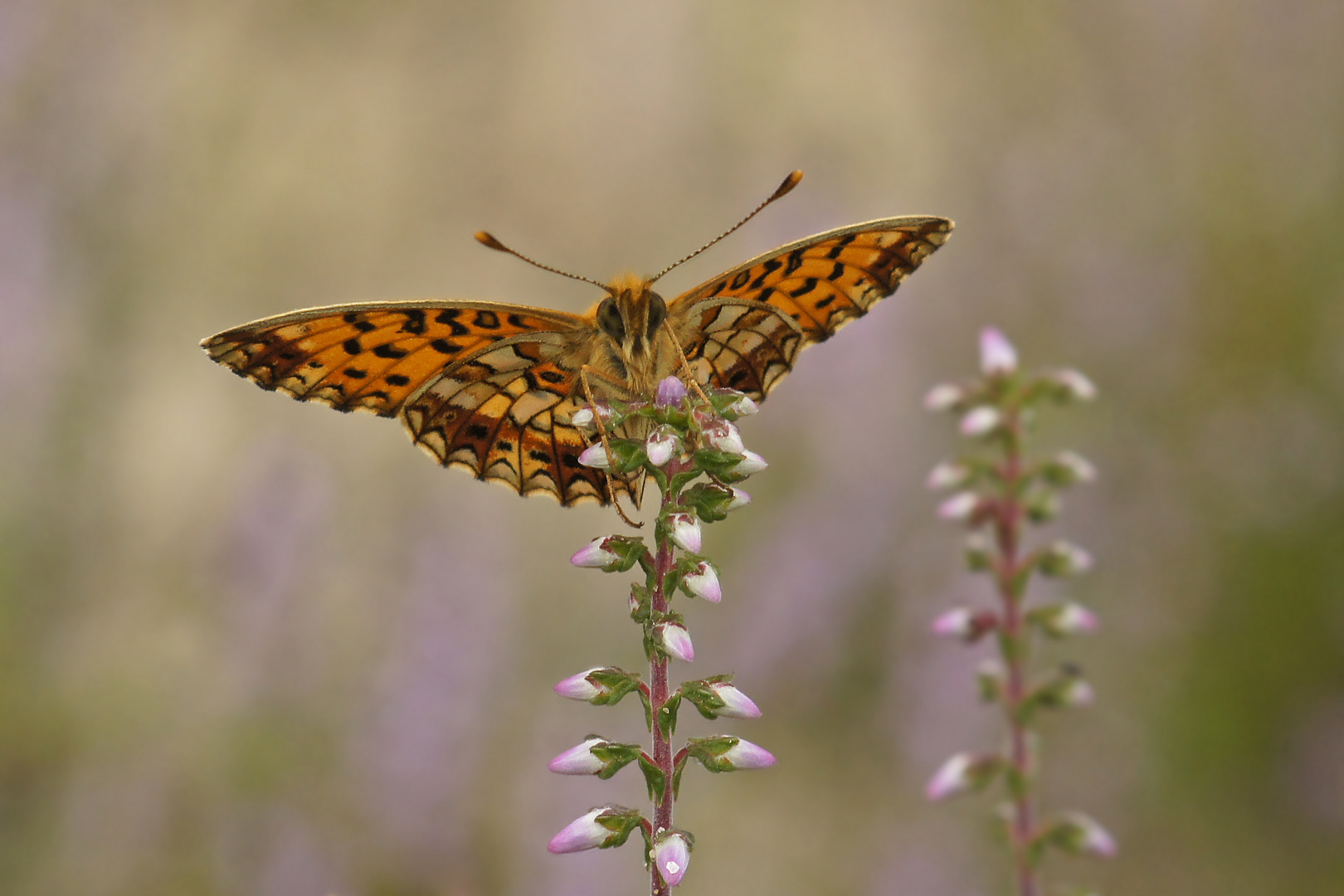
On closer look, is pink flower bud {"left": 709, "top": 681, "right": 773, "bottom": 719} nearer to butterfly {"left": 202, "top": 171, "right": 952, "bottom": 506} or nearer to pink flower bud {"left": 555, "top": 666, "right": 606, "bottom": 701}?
pink flower bud {"left": 555, "top": 666, "right": 606, "bottom": 701}

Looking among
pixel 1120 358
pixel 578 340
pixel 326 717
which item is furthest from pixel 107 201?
pixel 1120 358

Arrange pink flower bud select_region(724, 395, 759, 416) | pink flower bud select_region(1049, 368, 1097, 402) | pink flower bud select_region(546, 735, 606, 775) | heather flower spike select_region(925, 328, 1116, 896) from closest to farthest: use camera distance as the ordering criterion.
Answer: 1. pink flower bud select_region(546, 735, 606, 775)
2. pink flower bud select_region(724, 395, 759, 416)
3. heather flower spike select_region(925, 328, 1116, 896)
4. pink flower bud select_region(1049, 368, 1097, 402)

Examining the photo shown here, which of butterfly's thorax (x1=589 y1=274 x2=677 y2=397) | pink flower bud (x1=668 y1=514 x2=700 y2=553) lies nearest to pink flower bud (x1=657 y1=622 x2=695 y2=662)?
pink flower bud (x1=668 y1=514 x2=700 y2=553)

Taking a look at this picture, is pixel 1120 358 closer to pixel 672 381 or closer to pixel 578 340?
pixel 578 340

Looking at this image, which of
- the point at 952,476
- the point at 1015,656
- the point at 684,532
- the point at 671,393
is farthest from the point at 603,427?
the point at 1015,656

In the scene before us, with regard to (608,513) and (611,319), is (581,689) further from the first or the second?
(608,513)

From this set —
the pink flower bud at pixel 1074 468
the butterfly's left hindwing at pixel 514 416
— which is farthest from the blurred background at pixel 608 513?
the pink flower bud at pixel 1074 468

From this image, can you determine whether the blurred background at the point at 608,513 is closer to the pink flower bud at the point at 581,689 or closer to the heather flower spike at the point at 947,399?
the pink flower bud at the point at 581,689
